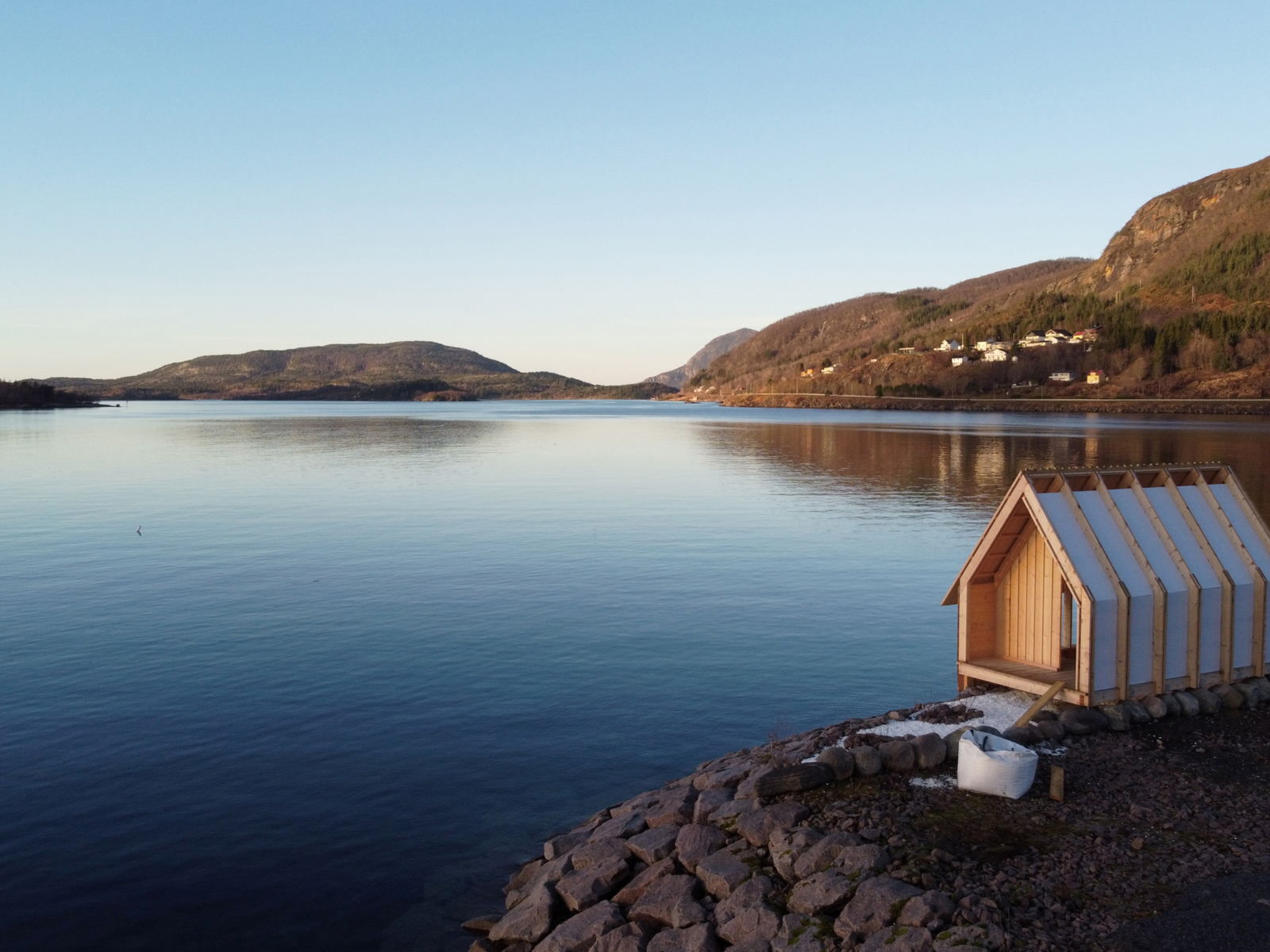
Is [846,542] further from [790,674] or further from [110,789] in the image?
[110,789]

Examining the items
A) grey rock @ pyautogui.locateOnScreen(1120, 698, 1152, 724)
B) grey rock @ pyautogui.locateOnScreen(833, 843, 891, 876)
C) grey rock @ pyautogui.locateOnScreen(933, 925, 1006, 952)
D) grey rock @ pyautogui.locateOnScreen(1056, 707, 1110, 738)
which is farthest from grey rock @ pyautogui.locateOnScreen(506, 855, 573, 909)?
grey rock @ pyautogui.locateOnScreen(1120, 698, 1152, 724)

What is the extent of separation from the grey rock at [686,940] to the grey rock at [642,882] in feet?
2.75

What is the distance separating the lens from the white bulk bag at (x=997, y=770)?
416 inches

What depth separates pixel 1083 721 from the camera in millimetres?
12539

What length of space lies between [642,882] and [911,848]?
2.77 metres

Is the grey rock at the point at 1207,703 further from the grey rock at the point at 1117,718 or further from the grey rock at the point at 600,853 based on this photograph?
the grey rock at the point at 600,853

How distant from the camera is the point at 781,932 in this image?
341 inches

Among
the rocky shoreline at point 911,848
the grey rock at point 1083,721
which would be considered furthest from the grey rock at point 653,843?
the grey rock at point 1083,721

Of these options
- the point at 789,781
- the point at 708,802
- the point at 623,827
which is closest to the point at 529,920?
the point at 623,827

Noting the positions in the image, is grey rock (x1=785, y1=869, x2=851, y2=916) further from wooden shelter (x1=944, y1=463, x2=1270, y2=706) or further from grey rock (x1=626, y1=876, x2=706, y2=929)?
wooden shelter (x1=944, y1=463, x2=1270, y2=706)

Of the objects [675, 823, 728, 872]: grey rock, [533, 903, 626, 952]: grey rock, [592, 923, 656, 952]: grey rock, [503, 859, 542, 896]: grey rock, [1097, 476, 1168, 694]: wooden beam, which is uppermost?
[1097, 476, 1168, 694]: wooden beam

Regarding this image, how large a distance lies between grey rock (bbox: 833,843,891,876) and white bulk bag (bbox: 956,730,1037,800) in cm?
194

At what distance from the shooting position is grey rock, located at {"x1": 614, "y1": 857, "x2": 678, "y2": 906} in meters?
10.1

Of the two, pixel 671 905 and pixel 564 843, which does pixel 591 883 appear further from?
pixel 564 843
